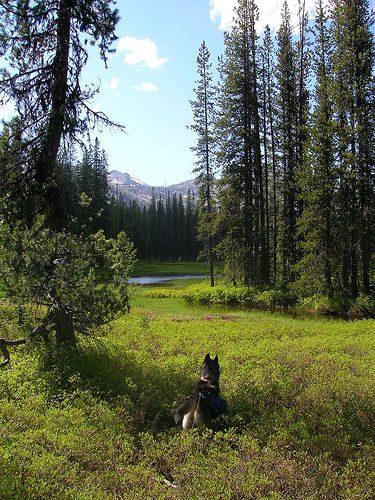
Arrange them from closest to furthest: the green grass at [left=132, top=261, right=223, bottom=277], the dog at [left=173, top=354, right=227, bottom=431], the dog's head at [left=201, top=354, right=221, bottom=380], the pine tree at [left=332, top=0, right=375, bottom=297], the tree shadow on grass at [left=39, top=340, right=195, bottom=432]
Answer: the dog at [left=173, top=354, right=227, bottom=431] < the tree shadow on grass at [left=39, top=340, right=195, bottom=432] < the dog's head at [left=201, top=354, right=221, bottom=380] < the pine tree at [left=332, top=0, right=375, bottom=297] < the green grass at [left=132, top=261, right=223, bottom=277]

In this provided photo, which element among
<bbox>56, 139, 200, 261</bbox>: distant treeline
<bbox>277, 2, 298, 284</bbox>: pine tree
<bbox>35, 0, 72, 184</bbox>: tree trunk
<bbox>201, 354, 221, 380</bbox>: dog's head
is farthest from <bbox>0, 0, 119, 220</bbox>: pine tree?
<bbox>56, 139, 200, 261</bbox>: distant treeline

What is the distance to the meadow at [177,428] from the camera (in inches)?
143

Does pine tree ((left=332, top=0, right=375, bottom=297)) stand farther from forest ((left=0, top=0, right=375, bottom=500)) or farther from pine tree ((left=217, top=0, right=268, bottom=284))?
pine tree ((left=217, top=0, right=268, bottom=284))

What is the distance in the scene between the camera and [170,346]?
9461 millimetres

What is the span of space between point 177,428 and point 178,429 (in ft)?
0.08

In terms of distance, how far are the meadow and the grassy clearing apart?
18 mm

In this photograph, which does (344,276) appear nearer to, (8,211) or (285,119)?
(285,119)

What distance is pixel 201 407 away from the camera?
206 inches

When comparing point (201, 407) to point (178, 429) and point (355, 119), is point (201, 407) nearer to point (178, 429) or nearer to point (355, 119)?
point (178, 429)

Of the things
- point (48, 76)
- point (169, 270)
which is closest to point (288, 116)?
point (48, 76)

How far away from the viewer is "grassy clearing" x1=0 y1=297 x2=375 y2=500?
11.9 ft

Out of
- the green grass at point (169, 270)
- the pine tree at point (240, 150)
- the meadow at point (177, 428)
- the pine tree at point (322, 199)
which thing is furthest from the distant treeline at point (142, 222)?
the meadow at point (177, 428)

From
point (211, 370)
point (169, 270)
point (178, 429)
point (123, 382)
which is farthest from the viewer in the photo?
point (169, 270)

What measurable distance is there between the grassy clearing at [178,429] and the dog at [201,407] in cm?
17
